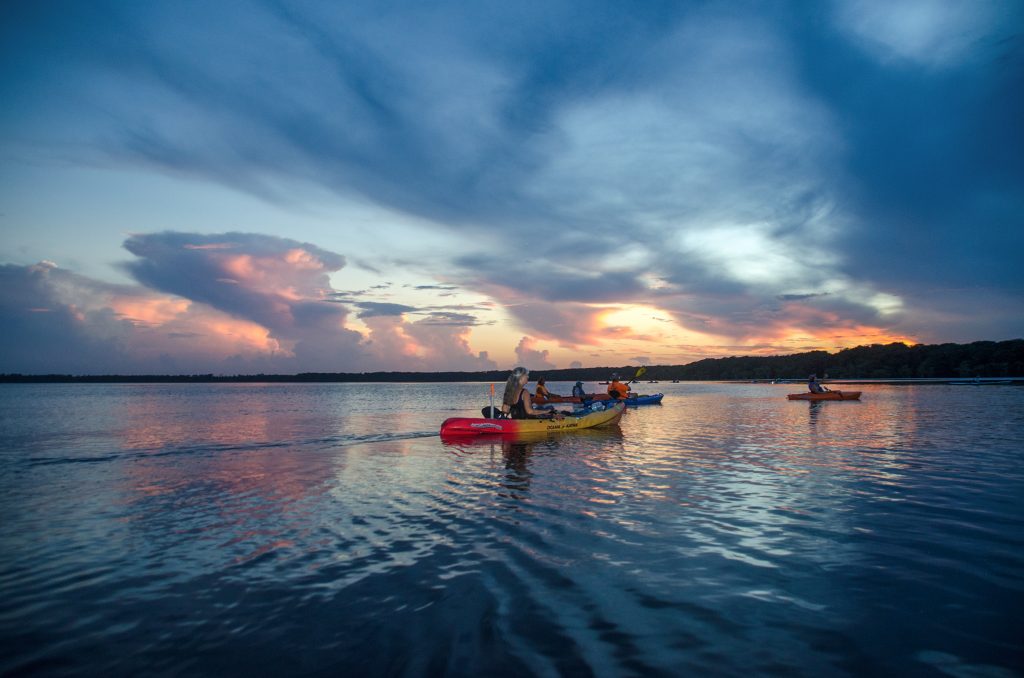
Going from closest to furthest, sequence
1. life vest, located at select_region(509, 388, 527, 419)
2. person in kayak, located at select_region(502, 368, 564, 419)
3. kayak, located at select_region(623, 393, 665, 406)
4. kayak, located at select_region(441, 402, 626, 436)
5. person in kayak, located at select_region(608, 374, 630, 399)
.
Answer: kayak, located at select_region(441, 402, 626, 436), person in kayak, located at select_region(502, 368, 564, 419), life vest, located at select_region(509, 388, 527, 419), person in kayak, located at select_region(608, 374, 630, 399), kayak, located at select_region(623, 393, 665, 406)

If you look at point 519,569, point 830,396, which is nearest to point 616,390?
point 830,396

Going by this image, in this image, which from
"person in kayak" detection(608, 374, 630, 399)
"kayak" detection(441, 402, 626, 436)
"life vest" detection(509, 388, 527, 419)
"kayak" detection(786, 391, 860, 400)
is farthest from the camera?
"kayak" detection(786, 391, 860, 400)

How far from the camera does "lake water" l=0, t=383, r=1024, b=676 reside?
6062 millimetres

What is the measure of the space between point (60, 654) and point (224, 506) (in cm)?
763

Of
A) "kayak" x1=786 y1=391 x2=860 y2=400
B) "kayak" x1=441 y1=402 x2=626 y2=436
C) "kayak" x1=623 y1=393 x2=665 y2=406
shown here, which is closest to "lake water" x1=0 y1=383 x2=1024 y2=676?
"kayak" x1=441 y1=402 x2=626 y2=436

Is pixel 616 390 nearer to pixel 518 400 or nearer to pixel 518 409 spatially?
pixel 518 409

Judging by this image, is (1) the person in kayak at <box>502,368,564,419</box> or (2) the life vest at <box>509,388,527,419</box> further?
(2) the life vest at <box>509,388,527,419</box>

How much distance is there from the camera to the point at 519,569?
868 cm

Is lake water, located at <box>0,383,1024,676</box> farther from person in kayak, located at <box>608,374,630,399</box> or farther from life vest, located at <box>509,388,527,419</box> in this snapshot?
person in kayak, located at <box>608,374,630,399</box>

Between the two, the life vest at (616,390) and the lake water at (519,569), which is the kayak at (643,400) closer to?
the life vest at (616,390)

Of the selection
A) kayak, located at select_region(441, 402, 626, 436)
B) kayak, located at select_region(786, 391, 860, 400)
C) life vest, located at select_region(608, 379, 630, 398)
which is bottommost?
kayak, located at select_region(441, 402, 626, 436)

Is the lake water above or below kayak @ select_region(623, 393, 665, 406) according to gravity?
below

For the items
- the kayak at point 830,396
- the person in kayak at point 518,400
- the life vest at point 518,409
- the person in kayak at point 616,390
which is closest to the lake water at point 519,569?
the person in kayak at point 518,400

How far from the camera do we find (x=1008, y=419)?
33.6 metres
